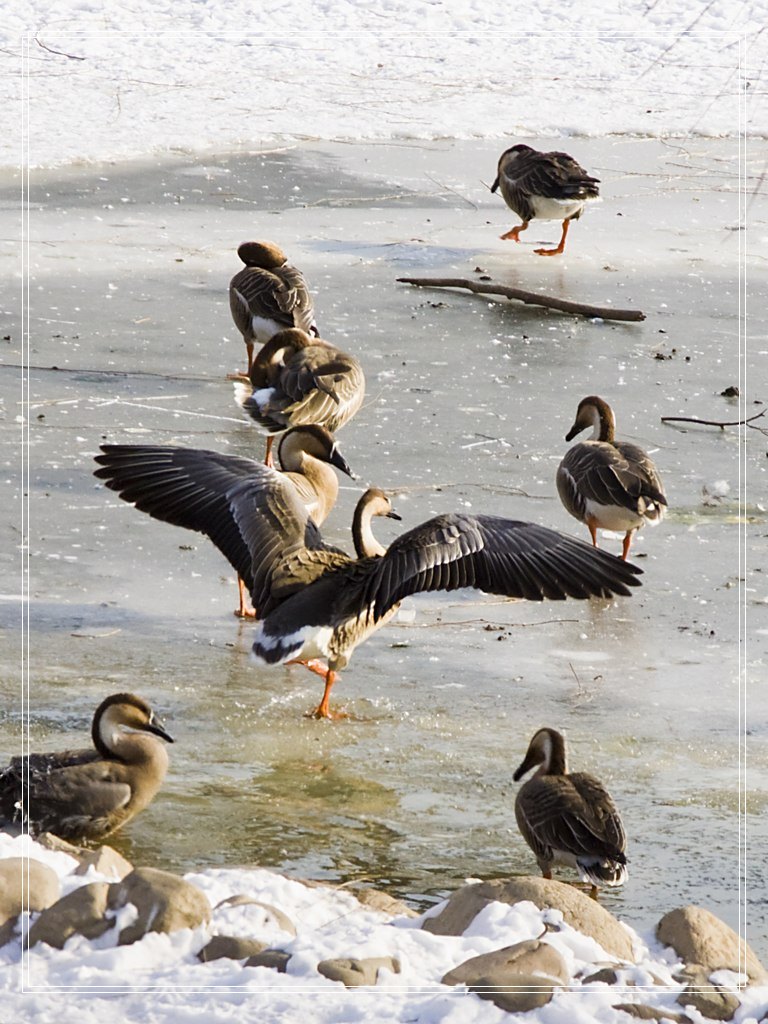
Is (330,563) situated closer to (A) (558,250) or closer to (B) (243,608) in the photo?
(B) (243,608)

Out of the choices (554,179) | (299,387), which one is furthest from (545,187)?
(299,387)

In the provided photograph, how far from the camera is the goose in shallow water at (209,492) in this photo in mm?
6289

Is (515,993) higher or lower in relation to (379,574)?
lower

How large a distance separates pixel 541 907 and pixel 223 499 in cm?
253

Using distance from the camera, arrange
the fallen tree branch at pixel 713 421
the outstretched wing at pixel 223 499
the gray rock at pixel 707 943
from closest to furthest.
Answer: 1. the gray rock at pixel 707 943
2. the outstretched wing at pixel 223 499
3. the fallen tree branch at pixel 713 421

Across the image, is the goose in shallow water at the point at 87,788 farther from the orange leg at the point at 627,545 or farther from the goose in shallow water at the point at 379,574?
the orange leg at the point at 627,545

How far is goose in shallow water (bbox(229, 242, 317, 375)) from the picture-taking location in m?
9.94

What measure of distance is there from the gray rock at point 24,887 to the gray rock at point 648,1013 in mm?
1486

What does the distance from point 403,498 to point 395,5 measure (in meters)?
12.8

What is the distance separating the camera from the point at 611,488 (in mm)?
7426

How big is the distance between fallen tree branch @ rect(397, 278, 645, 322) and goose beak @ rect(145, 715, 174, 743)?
22.1ft

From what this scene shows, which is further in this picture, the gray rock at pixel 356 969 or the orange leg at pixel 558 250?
the orange leg at pixel 558 250

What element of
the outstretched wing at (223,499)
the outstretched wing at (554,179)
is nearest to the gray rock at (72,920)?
the outstretched wing at (223,499)

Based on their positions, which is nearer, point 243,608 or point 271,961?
point 271,961
